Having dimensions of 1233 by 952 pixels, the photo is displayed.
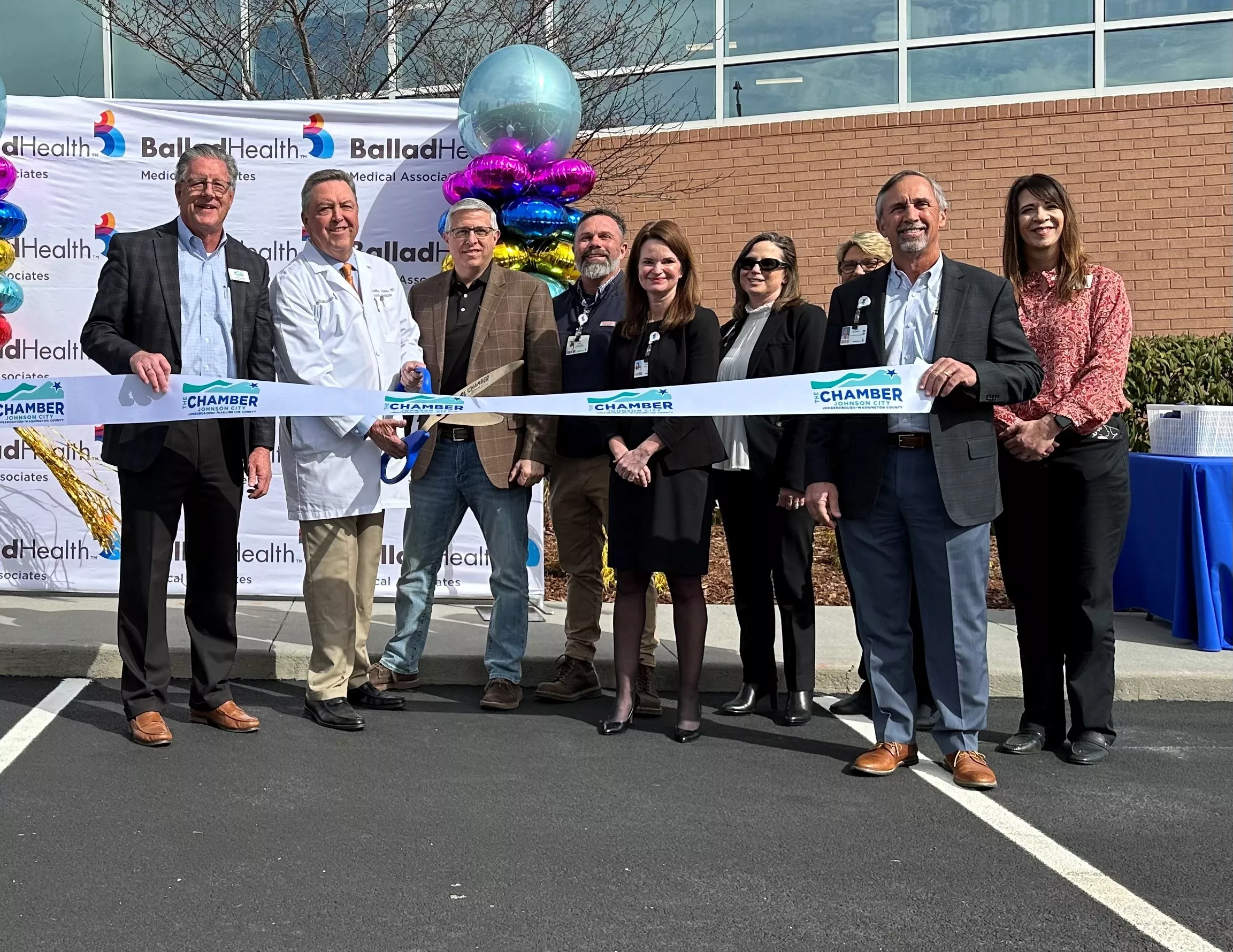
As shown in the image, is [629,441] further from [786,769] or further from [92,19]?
[92,19]

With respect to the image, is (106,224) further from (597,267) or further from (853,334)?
(853,334)

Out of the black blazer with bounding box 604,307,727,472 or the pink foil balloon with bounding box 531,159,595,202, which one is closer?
the black blazer with bounding box 604,307,727,472

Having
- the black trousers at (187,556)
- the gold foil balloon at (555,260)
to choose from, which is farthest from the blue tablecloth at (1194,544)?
the black trousers at (187,556)

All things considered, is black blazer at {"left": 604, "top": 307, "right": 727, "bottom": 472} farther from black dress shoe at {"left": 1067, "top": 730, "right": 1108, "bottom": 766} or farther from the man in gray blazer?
black dress shoe at {"left": 1067, "top": 730, "right": 1108, "bottom": 766}

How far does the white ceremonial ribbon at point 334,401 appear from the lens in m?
4.71

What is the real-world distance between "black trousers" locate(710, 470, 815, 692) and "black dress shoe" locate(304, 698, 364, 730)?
1.78 meters

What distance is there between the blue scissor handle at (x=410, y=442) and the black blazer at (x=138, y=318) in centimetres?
55

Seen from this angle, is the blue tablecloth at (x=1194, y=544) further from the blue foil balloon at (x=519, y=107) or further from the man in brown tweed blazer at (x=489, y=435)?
the blue foil balloon at (x=519, y=107)

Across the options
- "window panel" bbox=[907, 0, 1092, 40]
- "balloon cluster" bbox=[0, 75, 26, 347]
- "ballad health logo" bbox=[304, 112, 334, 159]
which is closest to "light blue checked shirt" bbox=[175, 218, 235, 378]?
"ballad health logo" bbox=[304, 112, 334, 159]

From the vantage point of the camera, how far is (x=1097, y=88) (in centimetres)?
1112

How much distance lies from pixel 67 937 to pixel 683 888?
164 cm

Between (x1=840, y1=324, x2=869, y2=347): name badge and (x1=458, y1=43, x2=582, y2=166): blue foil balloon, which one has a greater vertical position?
(x1=458, y1=43, x2=582, y2=166): blue foil balloon

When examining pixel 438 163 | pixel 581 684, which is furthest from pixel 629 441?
pixel 438 163

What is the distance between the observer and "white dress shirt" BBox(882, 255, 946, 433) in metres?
4.46
